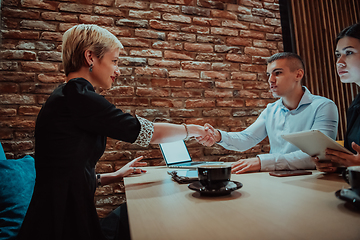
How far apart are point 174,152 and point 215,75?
102 cm

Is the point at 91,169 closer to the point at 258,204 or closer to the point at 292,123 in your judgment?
the point at 258,204

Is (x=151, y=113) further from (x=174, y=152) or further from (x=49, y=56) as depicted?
(x=49, y=56)

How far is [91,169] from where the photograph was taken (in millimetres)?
Result: 955

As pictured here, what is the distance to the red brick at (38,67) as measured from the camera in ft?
6.48

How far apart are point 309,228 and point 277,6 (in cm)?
289

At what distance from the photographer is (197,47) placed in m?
2.39

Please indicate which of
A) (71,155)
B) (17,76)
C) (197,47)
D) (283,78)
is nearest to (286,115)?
(283,78)

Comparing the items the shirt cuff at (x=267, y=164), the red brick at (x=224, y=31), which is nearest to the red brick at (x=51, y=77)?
the red brick at (x=224, y=31)

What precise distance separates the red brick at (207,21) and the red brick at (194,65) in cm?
43

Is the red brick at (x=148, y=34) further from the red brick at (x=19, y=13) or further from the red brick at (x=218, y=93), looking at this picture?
the red brick at (x=19, y=13)

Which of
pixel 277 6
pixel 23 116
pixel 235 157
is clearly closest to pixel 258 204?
pixel 235 157

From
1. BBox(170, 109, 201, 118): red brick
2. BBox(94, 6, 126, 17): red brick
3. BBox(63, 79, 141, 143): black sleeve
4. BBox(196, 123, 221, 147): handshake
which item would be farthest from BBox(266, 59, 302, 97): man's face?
BBox(94, 6, 126, 17): red brick

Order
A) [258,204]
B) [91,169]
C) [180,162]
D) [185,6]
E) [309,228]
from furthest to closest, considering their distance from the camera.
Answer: [185,6], [180,162], [91,169], [258,204], [309,228]

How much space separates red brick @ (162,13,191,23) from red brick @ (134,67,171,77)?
1.73ft
